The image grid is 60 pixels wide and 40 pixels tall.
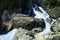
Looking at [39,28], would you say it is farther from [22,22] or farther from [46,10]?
[46,10]

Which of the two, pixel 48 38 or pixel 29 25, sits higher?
pixel 48 38

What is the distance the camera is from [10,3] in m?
18.0

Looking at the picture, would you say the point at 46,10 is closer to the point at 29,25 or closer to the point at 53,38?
the point at 29,25

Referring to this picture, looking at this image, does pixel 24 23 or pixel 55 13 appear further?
pixel 55 13

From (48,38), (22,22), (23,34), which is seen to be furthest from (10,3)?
(48,38)

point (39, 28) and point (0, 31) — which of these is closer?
point (39, 28)

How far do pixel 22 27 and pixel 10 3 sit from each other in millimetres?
4257

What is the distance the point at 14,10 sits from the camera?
18.3m

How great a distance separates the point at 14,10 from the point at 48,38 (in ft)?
29.2

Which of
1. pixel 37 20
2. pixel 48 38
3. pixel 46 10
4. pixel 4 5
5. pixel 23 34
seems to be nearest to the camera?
pixel 48 38

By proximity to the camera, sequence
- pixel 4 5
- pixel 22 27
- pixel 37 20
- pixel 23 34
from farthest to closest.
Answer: pixel 4 5 < pixel 37 20 < pixel 22 27 < pixel 23 34

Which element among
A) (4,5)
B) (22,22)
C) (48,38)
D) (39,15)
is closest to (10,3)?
(4,5)

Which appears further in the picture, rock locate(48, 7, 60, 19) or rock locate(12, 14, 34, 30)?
rock locate(48, 7, 60, 19)

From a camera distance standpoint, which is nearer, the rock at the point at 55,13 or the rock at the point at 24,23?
the rock at the point at 24,23
